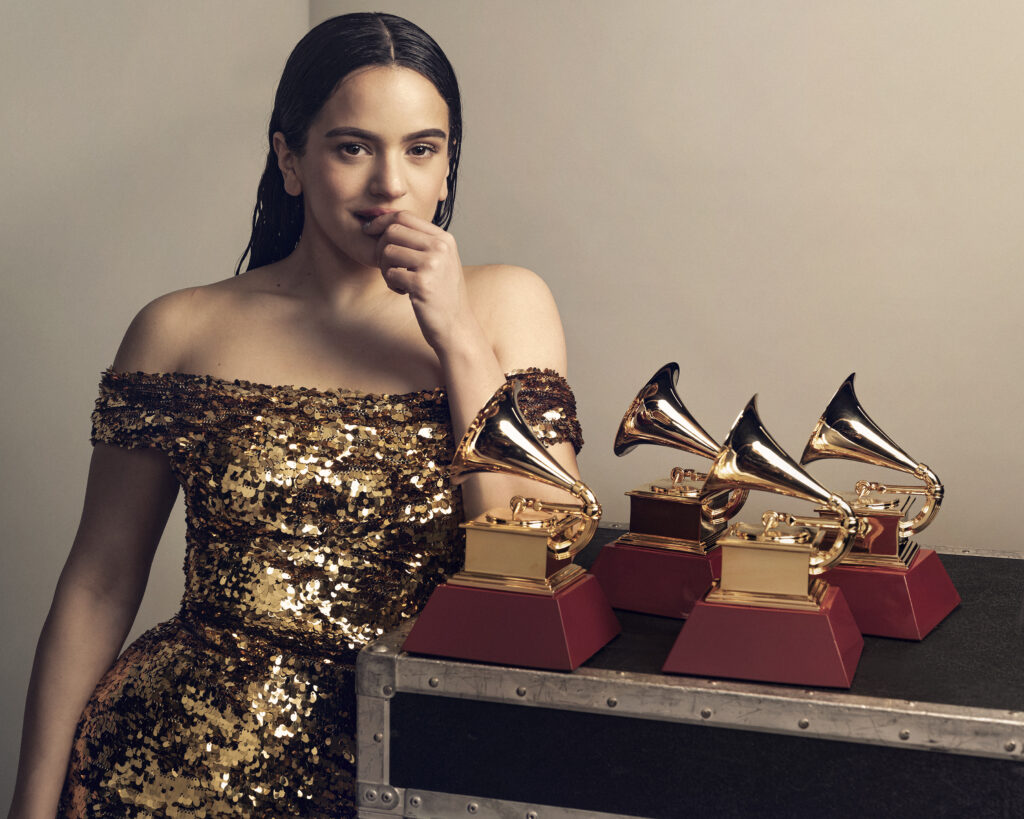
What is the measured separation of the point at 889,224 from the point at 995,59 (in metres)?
0.33

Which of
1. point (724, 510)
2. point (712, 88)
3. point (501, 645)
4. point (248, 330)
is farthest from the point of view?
point (712, 88)

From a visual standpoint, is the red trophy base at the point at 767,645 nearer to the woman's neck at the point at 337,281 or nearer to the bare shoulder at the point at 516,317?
the bare shoulder at the point at 516,317

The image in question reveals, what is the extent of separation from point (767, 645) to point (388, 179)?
0.68 metres

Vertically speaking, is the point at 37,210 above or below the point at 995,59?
below

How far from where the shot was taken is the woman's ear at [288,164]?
1357mm

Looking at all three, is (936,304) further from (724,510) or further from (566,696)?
(566,696)

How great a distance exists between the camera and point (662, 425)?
3.83 ft

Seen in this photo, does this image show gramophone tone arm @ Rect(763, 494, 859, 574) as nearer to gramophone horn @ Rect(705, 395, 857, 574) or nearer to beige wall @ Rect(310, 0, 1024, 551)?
gramophone horn @ Rect(705, 395, 857, 574)

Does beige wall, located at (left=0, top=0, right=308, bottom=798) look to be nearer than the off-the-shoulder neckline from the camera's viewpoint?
No

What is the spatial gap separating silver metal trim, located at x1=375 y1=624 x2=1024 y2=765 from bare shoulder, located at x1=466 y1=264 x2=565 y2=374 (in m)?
0.50

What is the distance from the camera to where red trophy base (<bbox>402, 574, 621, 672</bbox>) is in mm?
920

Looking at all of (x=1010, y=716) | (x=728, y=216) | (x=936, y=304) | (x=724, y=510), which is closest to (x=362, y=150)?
(x=724, y=510)

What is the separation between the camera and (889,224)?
1981mm

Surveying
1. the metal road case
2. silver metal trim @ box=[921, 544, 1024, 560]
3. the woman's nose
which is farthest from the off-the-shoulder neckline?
silver metal trim @ box=[921, 544, 1024, 560]
